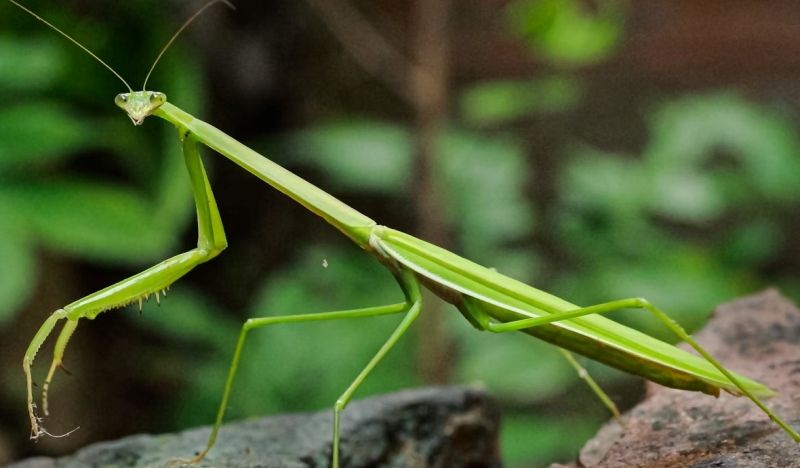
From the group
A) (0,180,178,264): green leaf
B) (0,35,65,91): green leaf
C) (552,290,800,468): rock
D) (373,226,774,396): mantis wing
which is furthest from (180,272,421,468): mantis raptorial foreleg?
(0,35,65,91): green leaf

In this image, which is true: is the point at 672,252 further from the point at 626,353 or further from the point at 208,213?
the point at 208,213

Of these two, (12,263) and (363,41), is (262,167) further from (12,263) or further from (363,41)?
(363,41)

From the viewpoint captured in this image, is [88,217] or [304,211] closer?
[88,217]

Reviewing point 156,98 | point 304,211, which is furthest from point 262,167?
point 304,211

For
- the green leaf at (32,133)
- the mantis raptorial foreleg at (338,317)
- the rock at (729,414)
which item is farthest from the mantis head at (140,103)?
the green leaf at (32,133)

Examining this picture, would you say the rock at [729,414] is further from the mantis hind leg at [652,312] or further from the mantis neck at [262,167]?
the mantis neck at [262,167]

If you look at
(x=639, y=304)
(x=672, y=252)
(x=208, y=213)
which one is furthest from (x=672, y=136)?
(x=208, y=213)
